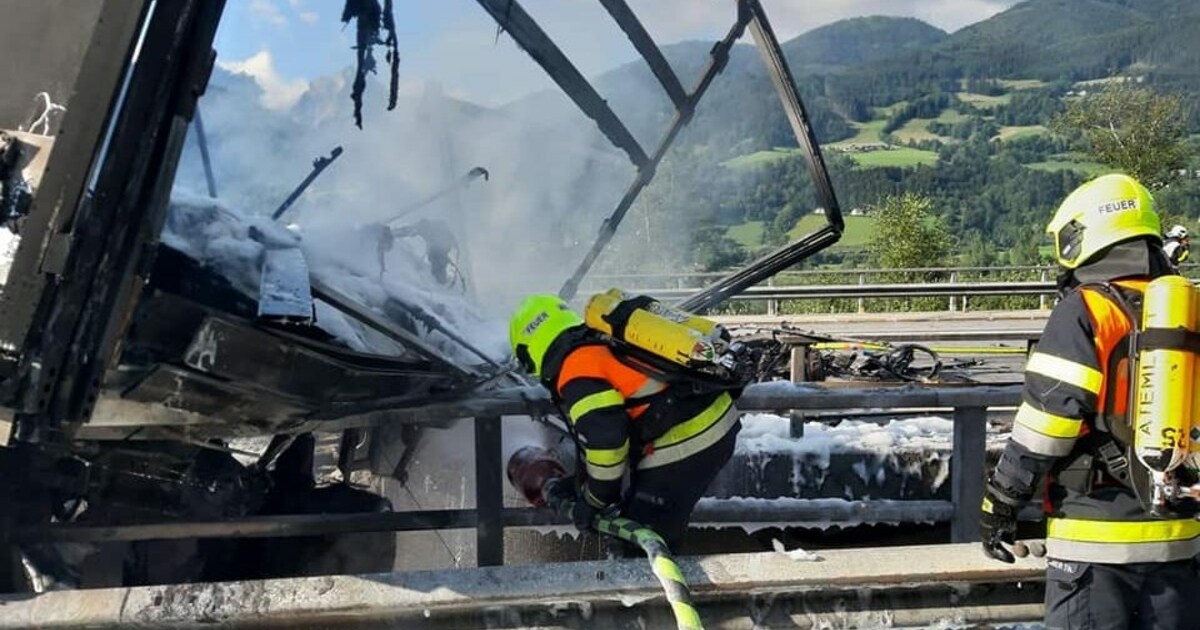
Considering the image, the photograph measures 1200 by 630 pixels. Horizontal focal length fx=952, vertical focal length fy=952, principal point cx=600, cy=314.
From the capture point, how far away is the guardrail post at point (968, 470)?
3561 millimetres

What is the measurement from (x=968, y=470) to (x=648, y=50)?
7.32 ft

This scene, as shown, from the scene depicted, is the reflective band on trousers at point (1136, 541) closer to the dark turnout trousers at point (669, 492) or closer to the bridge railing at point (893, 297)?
the dark turnout trousers at point (669, 492)

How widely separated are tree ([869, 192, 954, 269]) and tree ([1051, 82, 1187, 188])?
15.8 feet

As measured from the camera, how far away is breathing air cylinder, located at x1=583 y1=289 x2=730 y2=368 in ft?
9.91

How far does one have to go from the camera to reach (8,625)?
251cm

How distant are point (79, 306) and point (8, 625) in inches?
34.9

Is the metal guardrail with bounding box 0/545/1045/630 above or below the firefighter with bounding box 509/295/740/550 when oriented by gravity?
below

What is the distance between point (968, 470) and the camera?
11.7 ft

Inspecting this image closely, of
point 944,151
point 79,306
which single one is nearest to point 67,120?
point 79,306

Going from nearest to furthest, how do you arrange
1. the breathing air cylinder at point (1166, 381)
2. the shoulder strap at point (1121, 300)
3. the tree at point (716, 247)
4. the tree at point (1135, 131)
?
the breathing air cylinder at point (1166, 381) < the shoulder strap at point (1121, 300) < the tree at point (716, 247) < the tree at point (1135, 131)

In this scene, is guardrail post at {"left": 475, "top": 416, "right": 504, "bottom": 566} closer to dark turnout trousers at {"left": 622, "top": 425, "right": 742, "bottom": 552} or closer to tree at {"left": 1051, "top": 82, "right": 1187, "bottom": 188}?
dark turnout trousers at {"left": 622, "top": 425, "right": 742, "bottom": 552}

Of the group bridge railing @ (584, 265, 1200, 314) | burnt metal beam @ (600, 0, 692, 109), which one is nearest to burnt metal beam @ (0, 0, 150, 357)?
burnt metal beam @ (600, 0, 692, 109)

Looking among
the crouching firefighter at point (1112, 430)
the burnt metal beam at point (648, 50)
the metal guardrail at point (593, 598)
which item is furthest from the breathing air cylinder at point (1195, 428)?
the burnt metal beam at point (648, 50)

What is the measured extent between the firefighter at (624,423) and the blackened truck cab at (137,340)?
0.48 m
